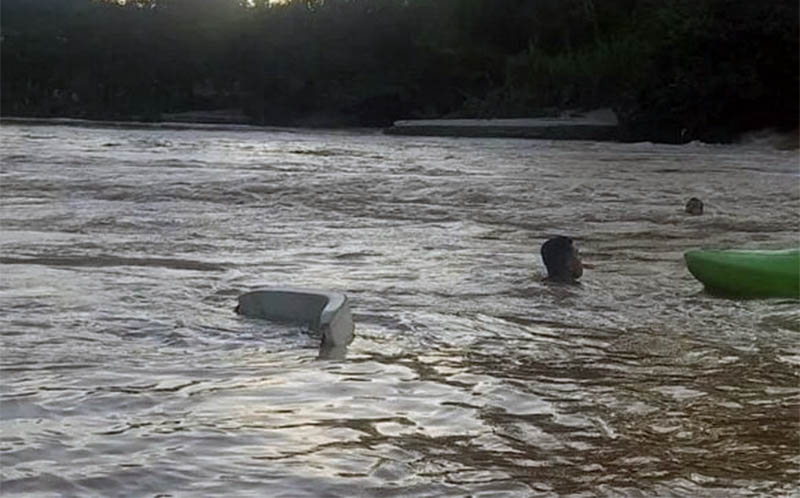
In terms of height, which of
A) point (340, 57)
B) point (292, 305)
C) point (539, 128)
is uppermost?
point (340, 57)

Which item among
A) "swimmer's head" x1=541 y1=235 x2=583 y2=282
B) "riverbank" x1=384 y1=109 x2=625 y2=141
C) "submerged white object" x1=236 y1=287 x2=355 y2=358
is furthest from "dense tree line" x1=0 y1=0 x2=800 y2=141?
"submerged white object" x1=236 y1=287 x2=355 y2=358

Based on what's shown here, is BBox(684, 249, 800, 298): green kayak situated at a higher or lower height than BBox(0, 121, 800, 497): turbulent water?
higher

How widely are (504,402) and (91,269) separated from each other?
249 cm

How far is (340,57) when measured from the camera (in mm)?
39406

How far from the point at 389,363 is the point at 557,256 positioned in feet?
5.81

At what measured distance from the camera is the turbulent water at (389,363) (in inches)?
94.4

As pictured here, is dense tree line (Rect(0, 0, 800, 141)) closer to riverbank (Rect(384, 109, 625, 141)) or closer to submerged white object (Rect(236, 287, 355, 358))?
riverbank (Rect(384, 109, 625, 141))

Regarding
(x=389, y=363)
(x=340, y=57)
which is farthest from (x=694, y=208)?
(x=340, y=57)

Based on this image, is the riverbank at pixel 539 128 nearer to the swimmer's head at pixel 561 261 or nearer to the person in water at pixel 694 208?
the person in water at pixel 694 208

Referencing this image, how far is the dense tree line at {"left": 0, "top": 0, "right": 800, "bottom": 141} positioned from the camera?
93.0 feet

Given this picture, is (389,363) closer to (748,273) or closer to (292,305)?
(292,305)

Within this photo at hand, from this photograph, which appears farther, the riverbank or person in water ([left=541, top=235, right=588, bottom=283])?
the riverbank

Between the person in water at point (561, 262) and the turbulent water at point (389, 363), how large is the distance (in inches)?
3.5

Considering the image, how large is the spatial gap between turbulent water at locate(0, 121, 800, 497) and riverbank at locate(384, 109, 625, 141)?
17.1 metres
